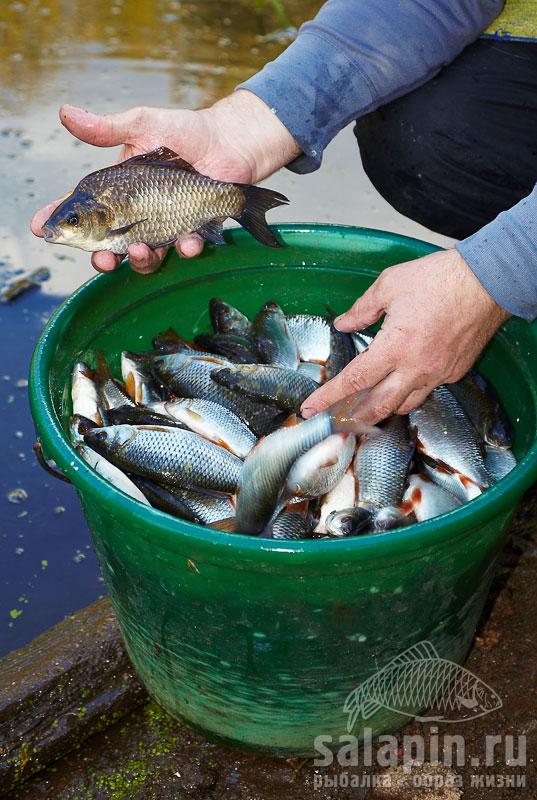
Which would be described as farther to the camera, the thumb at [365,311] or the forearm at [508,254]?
the thumb at [365,311]

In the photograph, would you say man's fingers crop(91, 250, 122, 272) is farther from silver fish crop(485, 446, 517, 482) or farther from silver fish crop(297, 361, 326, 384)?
silver fish crop(485, 446, 517, 482)

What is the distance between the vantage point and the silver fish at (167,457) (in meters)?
1.96

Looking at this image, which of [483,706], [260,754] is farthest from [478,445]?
[260,754]

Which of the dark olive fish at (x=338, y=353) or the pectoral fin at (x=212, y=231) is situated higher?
the pectoral fin at (x=212, y=231)

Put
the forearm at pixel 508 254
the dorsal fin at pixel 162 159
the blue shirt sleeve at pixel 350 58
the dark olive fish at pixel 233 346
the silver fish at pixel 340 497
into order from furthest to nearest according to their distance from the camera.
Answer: the dark olive fish at pixel 233 346 → the blue shirt sleeve at pixel 350 58 → the dorsal fin at pixel 162 159 → the silver fish at pixel 340 497 → the forearm at pixel 508 254

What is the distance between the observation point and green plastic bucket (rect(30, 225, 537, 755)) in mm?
1519

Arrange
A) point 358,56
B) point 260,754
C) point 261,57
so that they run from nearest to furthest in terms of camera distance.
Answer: point 260,754 < point 358,56 < point 261,57

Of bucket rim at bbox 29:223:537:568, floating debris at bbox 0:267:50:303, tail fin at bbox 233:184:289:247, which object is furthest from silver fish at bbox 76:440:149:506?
floating debris at bbox 0:267:50:303

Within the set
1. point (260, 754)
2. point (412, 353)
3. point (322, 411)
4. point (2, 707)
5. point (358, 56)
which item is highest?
point (358, 56)

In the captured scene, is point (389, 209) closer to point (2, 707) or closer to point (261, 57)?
point (261, 57)

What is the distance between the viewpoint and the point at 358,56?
2299 mm

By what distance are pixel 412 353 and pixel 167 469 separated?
61cm

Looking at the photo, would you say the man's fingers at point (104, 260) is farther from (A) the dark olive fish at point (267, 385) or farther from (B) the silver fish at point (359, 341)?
(B) the silver fish at point (359, 341)

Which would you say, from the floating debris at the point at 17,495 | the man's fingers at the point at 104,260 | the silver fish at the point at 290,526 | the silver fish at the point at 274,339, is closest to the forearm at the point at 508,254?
the silver fish at the point at 290,526
